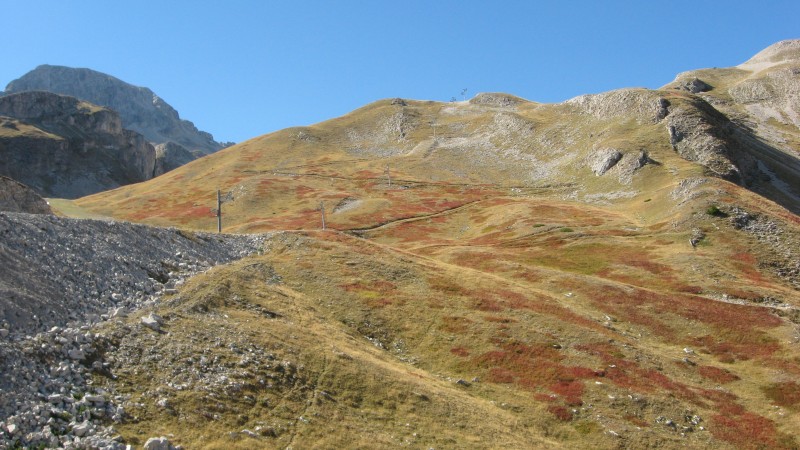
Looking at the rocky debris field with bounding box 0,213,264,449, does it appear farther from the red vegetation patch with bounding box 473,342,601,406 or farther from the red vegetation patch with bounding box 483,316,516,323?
the red vegetation patch with bounding box 483,316,516,323

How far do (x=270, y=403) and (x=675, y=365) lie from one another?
118 feet

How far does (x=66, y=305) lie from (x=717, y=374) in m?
49.4

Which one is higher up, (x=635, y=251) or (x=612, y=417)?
(x=635, y=251)

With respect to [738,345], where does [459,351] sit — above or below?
above

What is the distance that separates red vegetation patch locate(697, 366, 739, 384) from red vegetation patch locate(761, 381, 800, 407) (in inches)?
96.6

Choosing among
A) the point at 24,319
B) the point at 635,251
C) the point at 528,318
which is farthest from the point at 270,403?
the point at 635,251

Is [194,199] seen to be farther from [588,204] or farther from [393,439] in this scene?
[393,439]

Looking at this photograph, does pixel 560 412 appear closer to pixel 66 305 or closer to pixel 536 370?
pixel 536 370

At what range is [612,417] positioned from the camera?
38.2m

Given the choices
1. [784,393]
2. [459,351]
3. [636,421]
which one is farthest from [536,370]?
[784,393]

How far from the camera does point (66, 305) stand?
3253 cm

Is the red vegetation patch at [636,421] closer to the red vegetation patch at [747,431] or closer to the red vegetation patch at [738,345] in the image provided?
the red vegetation patch at [747,431]

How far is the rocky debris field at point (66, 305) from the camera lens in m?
22.5

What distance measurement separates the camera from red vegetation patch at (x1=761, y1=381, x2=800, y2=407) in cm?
4359
